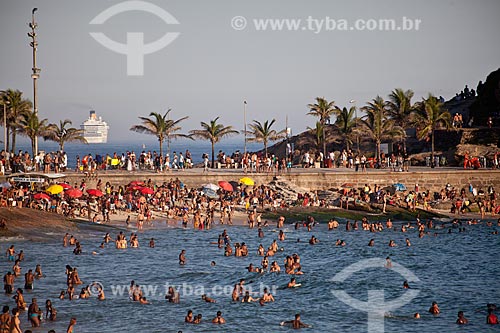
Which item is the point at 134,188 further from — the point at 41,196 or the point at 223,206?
the point at 41,196

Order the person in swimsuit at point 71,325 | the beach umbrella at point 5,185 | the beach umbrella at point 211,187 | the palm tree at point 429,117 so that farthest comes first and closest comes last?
the palm tree at point 429,117 → the beach umbrella at point 211,187 → the beach umbrella at point 5,185 → the person in swimsuit at point 71,325

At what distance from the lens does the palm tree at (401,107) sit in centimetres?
6400

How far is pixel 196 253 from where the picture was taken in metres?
40.2

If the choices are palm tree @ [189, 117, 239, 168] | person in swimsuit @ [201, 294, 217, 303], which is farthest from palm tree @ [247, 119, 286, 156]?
person in swimsuit @ [201, 294, 217, 303]

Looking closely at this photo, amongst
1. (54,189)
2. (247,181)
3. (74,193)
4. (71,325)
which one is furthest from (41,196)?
(71,325)

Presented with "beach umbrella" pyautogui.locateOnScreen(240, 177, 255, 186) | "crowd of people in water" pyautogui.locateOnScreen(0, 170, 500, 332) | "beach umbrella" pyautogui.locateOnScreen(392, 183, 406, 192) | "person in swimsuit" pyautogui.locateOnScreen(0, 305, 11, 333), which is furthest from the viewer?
"beach umbrella" pyautogui.locateOnScreen(392, 183, 406, 192)

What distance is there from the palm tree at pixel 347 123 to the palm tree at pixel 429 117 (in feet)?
18.2

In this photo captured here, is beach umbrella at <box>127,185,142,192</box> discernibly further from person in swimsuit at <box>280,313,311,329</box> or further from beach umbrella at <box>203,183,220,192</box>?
person in swimsuit at <box>280,313,311,329</box>

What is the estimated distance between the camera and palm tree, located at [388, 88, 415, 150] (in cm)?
6400

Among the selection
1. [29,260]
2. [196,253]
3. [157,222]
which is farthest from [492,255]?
[29,260]

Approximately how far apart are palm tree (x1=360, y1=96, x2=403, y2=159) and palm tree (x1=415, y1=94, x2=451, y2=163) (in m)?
1.83

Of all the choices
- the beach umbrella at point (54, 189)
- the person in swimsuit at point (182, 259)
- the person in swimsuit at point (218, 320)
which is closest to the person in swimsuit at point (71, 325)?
the person in swimsuit at point (218, 320)

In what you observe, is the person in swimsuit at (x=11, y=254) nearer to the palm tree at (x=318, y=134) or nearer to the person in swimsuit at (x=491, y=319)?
the person in swimsuit at (x=491, y=319)

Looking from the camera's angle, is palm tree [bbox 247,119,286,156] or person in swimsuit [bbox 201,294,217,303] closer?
person in swimsuit [bbox 201,294,217,303]
